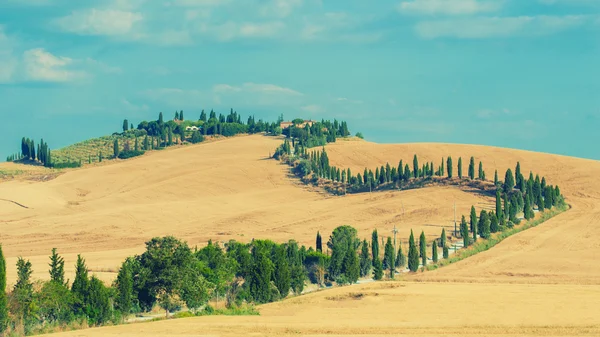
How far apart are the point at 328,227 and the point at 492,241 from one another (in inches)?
935

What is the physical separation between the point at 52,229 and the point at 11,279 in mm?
A: 44015

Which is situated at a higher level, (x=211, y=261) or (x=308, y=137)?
(x=308, y=137)

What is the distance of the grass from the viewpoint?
8094 centimetres

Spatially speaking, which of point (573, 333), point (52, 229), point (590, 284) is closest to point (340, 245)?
point (590, 284)

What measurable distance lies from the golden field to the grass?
4.75 feet

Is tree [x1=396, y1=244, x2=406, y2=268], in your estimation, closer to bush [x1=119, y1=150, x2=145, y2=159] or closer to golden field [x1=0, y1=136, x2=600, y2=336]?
golden field [x1=0, y1=136, x2=600, y2=336]

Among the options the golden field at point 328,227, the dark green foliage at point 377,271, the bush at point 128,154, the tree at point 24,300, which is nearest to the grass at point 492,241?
the golden field at point 328,227

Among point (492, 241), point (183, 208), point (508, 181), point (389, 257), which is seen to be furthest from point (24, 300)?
point (183, 208)

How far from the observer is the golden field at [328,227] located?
43.5 m

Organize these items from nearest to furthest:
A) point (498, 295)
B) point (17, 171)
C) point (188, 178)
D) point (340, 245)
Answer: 1. point (498, 295)
2. point (340, 245)
3. point (188, 178)
4. point (17, 171)

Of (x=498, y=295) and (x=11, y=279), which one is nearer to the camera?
(x=498, y=295)

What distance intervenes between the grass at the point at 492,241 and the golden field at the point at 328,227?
1.45 metres

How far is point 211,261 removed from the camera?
6316cm

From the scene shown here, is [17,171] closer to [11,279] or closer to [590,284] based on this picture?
[11,279]
